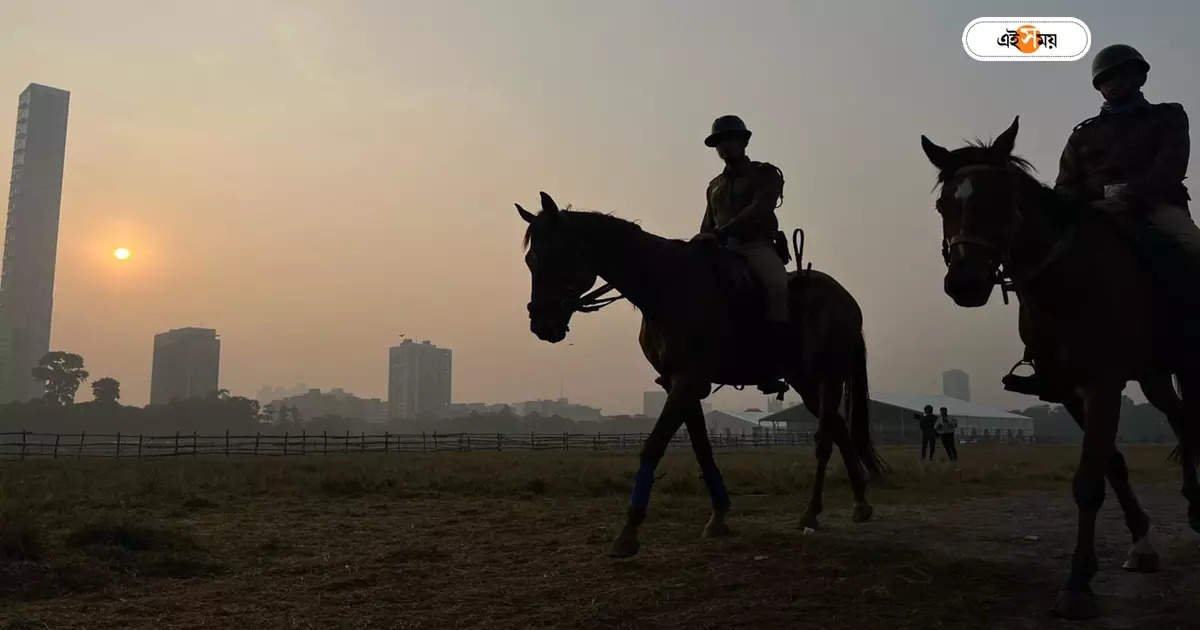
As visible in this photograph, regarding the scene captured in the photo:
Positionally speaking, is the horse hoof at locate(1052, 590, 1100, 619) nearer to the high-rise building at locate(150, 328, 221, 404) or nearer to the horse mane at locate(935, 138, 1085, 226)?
the horse mane at locate(935, 138, 1085, 226)

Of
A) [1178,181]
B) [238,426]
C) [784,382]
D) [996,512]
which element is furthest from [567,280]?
[238,426]

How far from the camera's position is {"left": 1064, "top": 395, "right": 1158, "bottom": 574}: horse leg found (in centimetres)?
493

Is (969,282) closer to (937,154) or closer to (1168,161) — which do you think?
(937,154)

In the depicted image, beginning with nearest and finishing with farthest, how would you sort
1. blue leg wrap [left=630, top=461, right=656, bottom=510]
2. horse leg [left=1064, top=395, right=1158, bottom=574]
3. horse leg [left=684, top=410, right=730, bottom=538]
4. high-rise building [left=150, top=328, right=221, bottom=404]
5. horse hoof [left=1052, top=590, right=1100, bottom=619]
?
horse hoof [left=1052, top=590, right=1100, bottom=619] < horse leg [left=1064, top=395, right=1158, bottom=574] < blue leg wrap [left=630, top=461, right=656, bottom=510] < horse leg [left=684, top=410, right=730, bottom=538] < high-rise building [left=150, top=328, right=221, bottom=404]

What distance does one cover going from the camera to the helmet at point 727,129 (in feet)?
24.4

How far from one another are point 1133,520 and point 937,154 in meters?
3.05

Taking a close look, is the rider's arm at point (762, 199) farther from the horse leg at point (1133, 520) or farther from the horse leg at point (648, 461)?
the horse leg at point (1133, 520)

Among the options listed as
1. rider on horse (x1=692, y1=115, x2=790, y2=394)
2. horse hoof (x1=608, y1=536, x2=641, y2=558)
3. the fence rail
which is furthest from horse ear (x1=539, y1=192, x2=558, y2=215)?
the fence rail

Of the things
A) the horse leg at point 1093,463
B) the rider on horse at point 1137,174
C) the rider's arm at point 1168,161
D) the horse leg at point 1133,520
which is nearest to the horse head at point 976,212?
the rider on horse at point 1137,174

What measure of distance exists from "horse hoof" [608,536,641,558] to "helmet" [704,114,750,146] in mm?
4169

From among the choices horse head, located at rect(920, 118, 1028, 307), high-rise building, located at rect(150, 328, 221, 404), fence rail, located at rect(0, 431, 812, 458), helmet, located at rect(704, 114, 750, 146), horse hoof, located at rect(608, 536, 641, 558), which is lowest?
fence rail, located at rect(0, 431, 812, 458)

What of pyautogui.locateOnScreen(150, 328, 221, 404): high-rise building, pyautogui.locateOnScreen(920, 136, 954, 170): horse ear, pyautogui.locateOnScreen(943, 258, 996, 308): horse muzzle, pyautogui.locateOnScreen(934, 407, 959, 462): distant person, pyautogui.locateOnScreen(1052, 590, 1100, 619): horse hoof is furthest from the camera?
pyautogui.locateOnScreen(150, 328, 221, 404): high-rise building

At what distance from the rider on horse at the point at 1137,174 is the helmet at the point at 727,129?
295cm

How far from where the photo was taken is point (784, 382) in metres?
7.45
